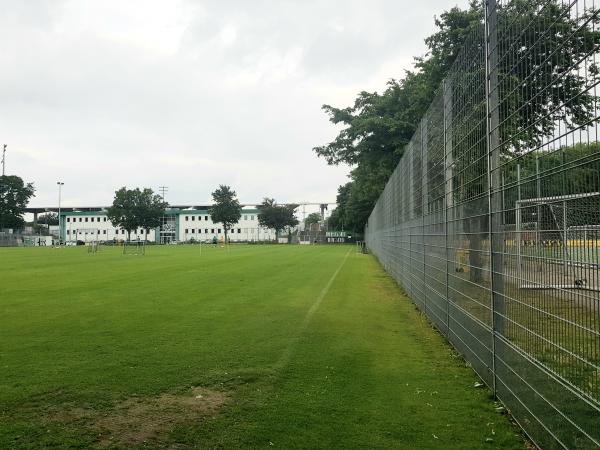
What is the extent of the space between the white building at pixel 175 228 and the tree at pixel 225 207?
867 centimetres

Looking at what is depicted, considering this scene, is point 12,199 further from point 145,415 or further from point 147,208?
point 145,415

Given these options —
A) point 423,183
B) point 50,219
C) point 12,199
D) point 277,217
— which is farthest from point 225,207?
point 423,183

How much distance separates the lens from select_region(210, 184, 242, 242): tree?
9962cm

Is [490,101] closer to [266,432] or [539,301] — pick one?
[539,301]

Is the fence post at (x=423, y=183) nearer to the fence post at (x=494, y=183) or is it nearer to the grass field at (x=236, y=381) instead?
the grass field at (x=236, y=381)

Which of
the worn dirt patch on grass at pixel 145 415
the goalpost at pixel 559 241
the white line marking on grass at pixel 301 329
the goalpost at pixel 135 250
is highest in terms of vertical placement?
the goalpost at pixel 559 241

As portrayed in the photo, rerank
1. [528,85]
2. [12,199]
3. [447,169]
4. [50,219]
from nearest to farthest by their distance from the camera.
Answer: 1. [528,85]
2. [447,169]
3. [12,199]
4. [50,219]

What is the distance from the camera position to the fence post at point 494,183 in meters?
4.26

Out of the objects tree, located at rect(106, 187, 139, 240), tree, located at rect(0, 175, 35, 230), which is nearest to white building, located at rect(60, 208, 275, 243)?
tree, located at rect(0, 175, 35, 230)

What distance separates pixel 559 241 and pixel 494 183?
4.95 feet

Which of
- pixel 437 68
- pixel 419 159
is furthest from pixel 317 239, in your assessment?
pixel 419 159

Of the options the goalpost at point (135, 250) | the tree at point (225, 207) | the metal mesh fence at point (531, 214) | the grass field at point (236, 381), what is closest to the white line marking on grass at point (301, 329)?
the grass field at point (236, 381)

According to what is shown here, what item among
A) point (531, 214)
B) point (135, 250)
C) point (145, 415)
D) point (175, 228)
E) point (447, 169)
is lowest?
point (145, 415)

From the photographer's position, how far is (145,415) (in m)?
4.11
